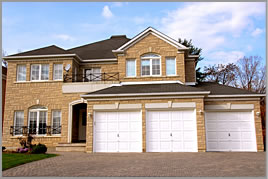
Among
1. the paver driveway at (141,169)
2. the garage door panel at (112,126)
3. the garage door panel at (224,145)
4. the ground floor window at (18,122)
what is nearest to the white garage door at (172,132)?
the garage door panel at (112,126)

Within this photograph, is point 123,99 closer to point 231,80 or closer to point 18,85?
point 18,85

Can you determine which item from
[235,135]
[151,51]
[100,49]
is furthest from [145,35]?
[235,135]

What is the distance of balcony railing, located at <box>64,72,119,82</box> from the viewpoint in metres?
21.9

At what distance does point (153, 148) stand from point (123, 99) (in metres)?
3.40

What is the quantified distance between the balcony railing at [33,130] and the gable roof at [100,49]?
6418 millimetres

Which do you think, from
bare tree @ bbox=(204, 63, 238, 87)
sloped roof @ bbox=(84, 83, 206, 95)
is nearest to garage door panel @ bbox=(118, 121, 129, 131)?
sloped roof @ bbox=(84, 83, 206, 95)

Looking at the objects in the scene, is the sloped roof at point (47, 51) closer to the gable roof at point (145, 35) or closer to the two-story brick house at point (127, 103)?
the two-story brick house at point (127, 103)

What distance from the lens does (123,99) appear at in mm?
17641

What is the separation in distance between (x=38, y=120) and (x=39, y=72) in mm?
3637

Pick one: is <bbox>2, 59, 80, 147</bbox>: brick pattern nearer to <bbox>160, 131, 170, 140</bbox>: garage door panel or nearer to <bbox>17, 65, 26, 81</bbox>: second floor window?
<bbox>17, 65, 26, 81</bbox>: second floor window

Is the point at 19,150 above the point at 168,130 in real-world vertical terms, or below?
below

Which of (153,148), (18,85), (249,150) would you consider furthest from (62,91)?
(249,150)

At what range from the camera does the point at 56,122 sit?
69.6 feet

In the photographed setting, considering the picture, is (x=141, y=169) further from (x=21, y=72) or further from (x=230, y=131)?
(x=21, y=72)
